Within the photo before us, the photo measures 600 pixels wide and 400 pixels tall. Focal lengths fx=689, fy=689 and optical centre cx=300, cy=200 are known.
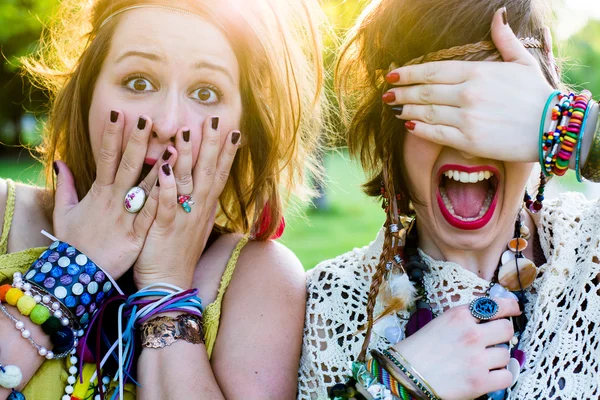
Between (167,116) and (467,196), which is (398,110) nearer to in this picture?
(467,196)

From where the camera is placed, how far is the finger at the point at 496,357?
2.06 metres

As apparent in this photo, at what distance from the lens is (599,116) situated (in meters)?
1.95

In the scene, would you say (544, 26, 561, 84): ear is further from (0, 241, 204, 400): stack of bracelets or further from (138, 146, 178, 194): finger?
(0, 241, 204, 400): stack of bracelets

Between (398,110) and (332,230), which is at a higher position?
(398,110)

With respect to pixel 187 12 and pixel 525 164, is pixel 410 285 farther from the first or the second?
pixel 187 12

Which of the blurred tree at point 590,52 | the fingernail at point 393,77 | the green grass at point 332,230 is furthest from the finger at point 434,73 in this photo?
the blurred tree at point 590,52

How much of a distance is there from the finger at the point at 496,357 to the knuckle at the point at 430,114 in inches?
28.4

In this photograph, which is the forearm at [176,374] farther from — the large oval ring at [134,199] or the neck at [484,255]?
the neck at [484,255]

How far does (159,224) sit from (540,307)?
Result: 1.31m

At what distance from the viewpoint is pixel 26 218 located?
2.48 meters

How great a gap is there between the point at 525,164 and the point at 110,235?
4.56ft

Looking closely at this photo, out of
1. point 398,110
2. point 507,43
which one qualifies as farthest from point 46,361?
point 507,43

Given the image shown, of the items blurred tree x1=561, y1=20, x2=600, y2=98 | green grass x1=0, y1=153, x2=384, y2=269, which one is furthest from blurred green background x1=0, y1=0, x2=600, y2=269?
blurred tree x1=561, y1=20, x2=600, y2=98

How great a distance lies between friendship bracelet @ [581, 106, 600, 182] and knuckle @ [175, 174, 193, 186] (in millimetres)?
1267
